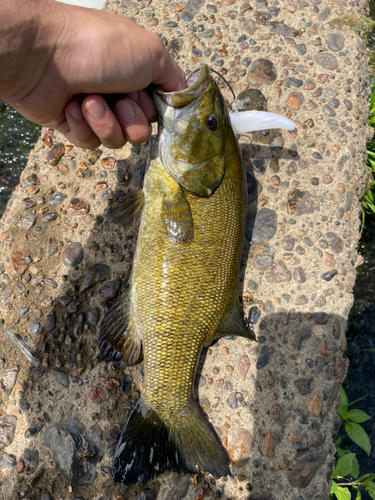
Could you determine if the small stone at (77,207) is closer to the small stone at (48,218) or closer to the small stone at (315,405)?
the small stone at (48,218)

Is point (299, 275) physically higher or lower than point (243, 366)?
higher

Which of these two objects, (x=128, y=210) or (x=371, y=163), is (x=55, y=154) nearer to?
(x=128, y=210)

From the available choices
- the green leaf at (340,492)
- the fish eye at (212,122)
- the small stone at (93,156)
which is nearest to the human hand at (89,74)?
the fish eye at (212,122)

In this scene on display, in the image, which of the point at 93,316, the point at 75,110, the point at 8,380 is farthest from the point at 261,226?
the point at 8,380

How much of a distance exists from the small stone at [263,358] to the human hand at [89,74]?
1924 mm

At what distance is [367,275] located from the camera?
445cm

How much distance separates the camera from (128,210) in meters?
2.99

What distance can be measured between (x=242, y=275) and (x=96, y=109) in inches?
68.7

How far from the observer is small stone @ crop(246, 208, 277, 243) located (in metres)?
3.36

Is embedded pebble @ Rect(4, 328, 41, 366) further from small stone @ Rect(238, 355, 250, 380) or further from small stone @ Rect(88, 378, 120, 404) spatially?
small stone @ Rect(238, 355, 250, 380)

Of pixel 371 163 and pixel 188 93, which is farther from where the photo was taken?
pixel 371 163

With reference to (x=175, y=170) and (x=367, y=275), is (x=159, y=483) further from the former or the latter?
(x=367, y=275)

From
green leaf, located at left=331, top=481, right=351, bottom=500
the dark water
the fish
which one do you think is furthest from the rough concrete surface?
the dark water

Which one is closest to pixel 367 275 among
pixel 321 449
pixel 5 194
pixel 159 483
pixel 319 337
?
pixel 319 337
